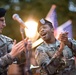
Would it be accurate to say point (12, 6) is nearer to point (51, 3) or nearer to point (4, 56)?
point (51, 3)

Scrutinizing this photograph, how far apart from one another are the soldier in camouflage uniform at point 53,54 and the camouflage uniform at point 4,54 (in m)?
0.49

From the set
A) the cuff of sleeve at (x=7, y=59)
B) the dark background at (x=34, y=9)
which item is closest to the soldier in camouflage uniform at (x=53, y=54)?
the cuff of sleeve at (x=7, y=59)

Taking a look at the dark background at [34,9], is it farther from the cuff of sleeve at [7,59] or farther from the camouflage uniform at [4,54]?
the cuff of sleeve at [7,59]

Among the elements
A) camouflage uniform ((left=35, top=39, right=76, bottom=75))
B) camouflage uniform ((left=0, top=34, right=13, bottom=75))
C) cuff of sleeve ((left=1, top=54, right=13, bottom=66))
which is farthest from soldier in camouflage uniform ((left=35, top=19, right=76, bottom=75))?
cuff of sleeve ((left=1, top=54, right=13, bottom=66))

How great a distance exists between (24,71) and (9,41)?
733 mm

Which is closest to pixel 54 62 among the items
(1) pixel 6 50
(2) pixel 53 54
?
(2) pixel 53 54

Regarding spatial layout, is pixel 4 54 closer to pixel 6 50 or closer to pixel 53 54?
pixel 6 50

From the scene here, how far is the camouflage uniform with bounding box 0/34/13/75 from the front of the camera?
5.18 meters

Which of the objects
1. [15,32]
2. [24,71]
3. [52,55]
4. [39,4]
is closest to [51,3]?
[39,4]

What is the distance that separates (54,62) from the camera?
561 cm

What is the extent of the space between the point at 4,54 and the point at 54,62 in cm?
61

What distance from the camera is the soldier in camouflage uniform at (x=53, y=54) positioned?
565 centimetres

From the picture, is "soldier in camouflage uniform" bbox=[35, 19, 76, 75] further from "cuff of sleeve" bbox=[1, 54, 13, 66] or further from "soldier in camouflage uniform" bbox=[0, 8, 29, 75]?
"cuff of sleeve" bbox=[1, 54, 13, 66]

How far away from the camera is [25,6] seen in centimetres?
1377
